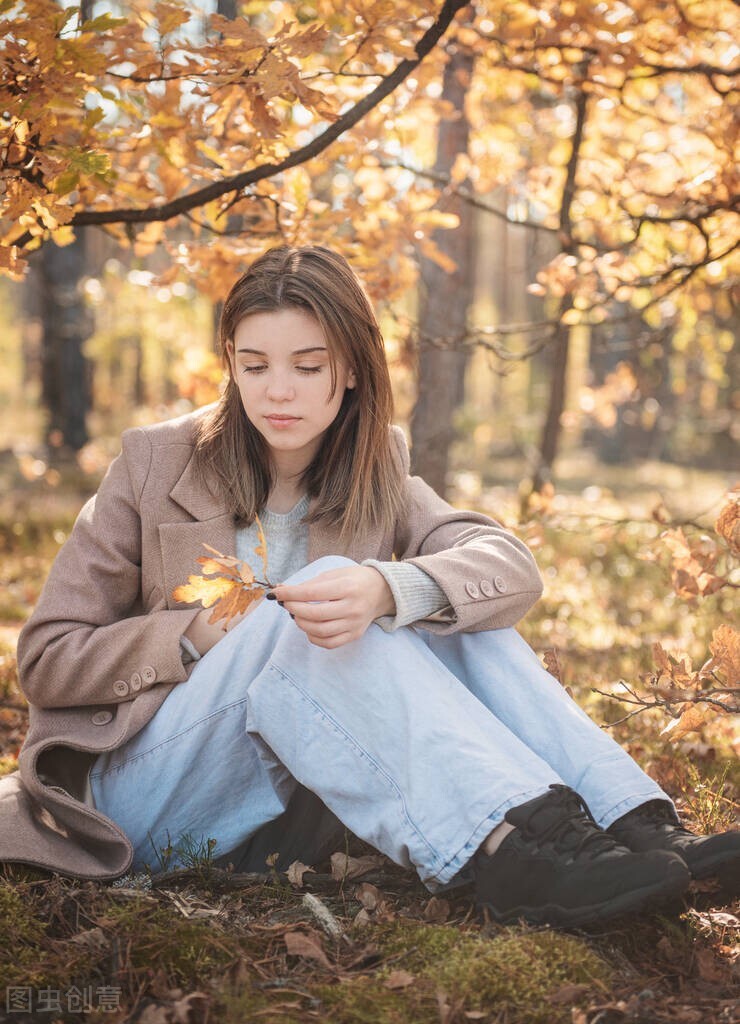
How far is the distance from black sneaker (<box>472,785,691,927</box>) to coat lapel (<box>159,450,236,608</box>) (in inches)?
39.0

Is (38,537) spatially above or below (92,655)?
below

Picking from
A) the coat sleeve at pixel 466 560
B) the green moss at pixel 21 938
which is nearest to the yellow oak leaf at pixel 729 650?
the coat sleeve at pixel 466 560

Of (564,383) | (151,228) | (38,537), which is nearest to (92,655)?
(151,228)

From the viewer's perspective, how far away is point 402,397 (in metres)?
7.05

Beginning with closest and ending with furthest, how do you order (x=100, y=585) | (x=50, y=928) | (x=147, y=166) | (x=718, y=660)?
(x=50, y=928)
(x=718, y=660)
(x=100, y=585)
(x=147, y=166)

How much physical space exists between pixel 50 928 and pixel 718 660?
1493 millimetres

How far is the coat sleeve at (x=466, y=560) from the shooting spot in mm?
2271

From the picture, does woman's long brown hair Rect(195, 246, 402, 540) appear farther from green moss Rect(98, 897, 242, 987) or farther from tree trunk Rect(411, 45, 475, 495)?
tree trunk Rect(411, 45, 475, 495)

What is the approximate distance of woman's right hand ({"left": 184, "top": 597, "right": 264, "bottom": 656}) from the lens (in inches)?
93.0

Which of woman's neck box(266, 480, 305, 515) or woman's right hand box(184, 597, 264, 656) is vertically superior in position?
woman's neck box(266, 480, 305, 515)

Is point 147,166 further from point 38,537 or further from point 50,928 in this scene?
point 38,537

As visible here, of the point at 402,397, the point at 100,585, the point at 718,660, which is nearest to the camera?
the point at 718,660

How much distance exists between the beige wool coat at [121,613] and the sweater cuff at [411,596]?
0.03m

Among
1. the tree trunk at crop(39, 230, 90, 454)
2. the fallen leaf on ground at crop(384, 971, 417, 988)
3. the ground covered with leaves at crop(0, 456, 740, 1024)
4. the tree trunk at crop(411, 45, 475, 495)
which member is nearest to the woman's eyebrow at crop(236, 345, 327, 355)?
the ground covered with leaves at crop(0, 456, 740, 1024)
